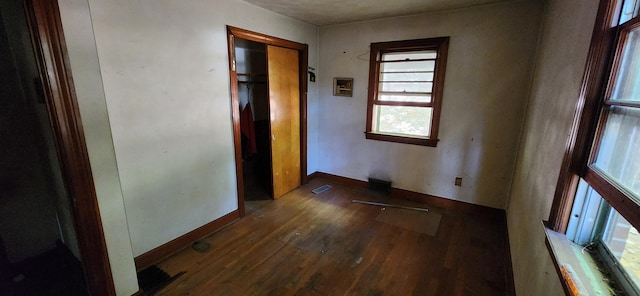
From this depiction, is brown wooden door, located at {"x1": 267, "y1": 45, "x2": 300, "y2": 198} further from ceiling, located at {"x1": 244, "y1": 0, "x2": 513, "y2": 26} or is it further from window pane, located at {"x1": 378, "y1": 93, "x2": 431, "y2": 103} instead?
window pane, located at {"x1": 378, "y1": 93, "x2": 431, "y2": 103}

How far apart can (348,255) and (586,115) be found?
1.87 meters

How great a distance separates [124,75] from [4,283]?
177 cm

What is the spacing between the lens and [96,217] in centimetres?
150

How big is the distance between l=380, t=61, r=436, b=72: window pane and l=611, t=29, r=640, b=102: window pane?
218 centimetres

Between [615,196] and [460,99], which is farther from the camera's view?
[460,99]

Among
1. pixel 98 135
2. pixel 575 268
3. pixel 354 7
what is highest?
pixel 354 7

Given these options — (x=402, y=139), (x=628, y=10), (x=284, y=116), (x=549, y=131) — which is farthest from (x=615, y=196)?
(x=284, y=116)

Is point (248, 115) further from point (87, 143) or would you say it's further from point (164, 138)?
point (87, 143)

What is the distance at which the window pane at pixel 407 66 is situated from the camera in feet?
10.0

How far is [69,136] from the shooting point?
136cm

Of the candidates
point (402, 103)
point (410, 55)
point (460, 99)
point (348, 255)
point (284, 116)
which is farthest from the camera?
point (284, 116)

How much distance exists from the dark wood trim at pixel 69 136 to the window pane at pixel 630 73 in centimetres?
240

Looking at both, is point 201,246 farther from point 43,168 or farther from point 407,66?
point 407,66

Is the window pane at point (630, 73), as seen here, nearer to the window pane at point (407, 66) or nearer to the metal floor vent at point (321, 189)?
the window pane at point (407, 66)
